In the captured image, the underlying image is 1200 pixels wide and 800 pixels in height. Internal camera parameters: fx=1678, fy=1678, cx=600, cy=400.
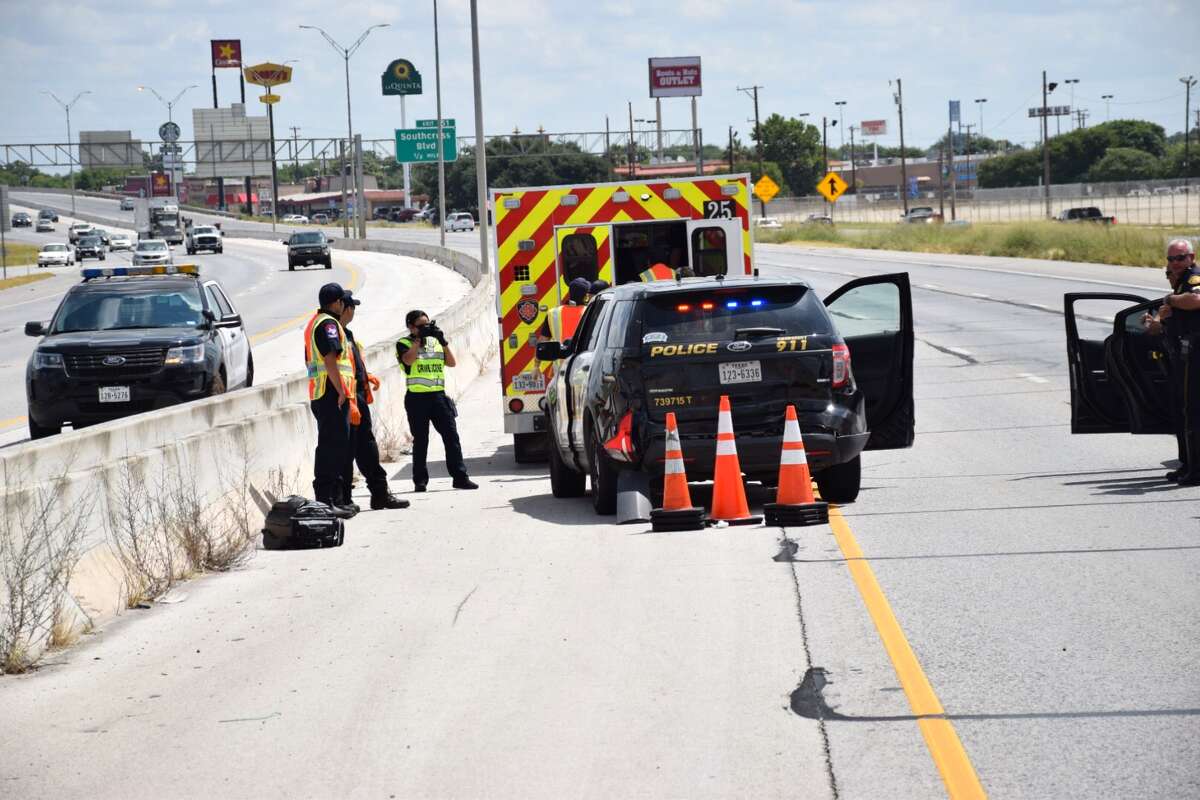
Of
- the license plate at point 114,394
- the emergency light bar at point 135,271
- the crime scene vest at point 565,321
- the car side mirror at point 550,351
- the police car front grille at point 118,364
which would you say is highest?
the emergency light bar at point 135,271

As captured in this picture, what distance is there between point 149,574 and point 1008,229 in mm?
60933

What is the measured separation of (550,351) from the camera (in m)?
14.2

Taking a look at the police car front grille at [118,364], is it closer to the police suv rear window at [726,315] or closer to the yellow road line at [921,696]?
the police suv rear window at [726,315]

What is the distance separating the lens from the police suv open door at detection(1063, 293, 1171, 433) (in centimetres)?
1312

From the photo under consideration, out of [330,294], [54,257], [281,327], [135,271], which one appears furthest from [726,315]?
[54,257]

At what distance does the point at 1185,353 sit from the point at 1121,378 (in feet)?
2.95

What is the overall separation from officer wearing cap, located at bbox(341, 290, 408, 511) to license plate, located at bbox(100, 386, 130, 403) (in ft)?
17.8

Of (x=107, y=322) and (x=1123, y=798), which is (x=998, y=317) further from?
(x=1123, y=798)

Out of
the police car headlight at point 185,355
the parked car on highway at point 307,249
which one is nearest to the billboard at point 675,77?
the parked car on highway at point 307,249

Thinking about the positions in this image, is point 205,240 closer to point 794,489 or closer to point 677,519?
point 677,519

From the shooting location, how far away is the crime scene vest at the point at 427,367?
48.5 ft

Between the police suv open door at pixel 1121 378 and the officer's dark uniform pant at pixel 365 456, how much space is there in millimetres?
5624

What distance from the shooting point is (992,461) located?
14.8 metres

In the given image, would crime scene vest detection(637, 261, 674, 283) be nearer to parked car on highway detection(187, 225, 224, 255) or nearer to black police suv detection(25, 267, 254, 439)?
black police suv detection(25, 267, 254, 439)
